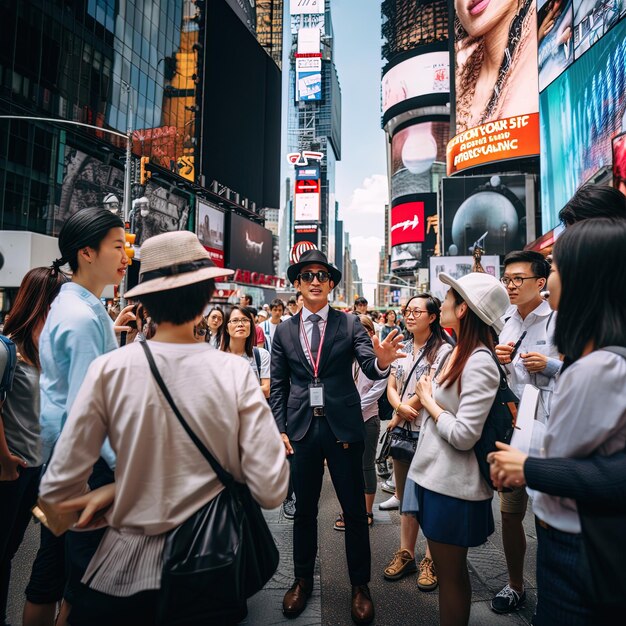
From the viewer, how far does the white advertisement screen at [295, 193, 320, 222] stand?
71.6m

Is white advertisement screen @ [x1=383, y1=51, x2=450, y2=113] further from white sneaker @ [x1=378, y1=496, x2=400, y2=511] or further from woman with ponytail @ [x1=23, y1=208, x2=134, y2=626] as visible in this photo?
woman with ponytail @ [x1=23, y1=208, x2=134, y2=626]

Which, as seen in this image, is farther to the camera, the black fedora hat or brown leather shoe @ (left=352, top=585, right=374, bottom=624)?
the black fedora hat

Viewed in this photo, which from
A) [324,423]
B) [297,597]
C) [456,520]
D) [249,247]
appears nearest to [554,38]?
[324,423]

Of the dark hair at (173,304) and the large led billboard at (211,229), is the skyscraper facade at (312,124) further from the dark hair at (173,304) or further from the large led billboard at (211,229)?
the dark hair at (173,304)

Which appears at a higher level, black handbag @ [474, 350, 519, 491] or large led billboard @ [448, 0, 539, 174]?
large led billboard @ [448, 0, 539, 174]

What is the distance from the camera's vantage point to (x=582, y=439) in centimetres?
144

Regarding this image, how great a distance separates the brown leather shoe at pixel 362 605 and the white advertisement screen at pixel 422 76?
64.9 metres

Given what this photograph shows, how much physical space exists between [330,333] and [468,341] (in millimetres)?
1143

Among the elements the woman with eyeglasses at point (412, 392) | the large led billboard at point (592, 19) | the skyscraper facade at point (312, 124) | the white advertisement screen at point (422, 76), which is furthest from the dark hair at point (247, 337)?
the skyscraper facade at point (312, 124)

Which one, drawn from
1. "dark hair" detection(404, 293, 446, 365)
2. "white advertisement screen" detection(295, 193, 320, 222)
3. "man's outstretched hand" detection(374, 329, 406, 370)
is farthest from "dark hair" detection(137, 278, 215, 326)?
"white advertisement screen" detection(295, 193, 320, 222)

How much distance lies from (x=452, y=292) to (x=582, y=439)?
4.39ft

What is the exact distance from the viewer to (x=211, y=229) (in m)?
50.0

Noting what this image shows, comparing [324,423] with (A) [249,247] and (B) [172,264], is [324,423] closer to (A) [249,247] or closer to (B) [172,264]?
(B) [172,264]

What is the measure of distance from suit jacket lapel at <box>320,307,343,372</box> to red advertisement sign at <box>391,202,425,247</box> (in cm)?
5875
